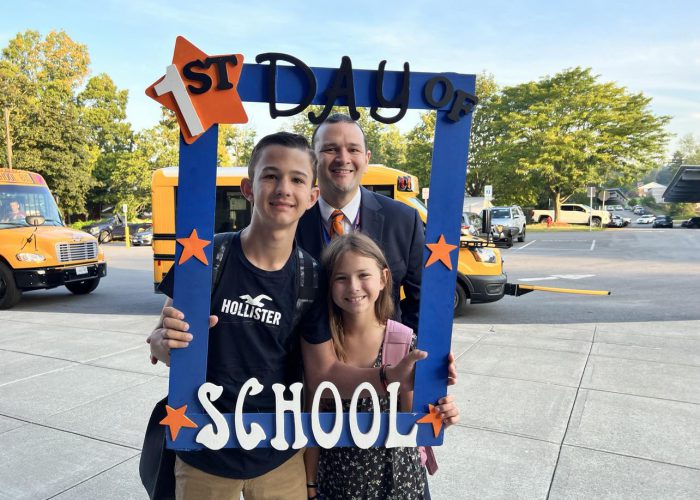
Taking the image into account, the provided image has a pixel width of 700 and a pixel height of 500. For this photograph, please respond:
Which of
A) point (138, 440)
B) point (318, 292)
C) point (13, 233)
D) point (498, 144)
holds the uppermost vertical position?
point (498, 144)

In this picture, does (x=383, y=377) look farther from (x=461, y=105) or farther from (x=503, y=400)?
(x=503, y=400)

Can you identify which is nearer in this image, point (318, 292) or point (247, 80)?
point (247, 80)

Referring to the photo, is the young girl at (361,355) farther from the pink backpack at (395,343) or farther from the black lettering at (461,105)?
the black lettering at (461,105)

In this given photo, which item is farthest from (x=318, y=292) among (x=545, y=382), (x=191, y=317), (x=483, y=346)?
(x=483, y=346)

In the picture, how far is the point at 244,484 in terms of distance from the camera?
1558mm

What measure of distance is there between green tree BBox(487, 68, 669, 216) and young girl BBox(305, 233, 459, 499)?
112 ft

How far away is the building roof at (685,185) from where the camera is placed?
2913cm

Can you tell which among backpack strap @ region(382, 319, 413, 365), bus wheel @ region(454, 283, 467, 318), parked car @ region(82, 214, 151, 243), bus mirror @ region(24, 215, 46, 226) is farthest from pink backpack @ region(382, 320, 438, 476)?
parked car @ region(82, 214, 151, 243)

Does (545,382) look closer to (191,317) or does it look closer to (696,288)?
(191,317)

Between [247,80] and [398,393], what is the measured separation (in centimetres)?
98

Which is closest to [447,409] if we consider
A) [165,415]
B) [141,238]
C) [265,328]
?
[265,328]

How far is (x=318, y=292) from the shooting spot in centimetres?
152

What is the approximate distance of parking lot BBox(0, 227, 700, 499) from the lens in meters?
3.08

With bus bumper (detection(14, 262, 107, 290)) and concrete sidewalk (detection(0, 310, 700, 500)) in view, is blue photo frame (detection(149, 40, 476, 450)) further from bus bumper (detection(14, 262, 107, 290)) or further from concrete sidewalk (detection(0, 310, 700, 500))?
bus bumper (detection(14, 262, 107, 290))
